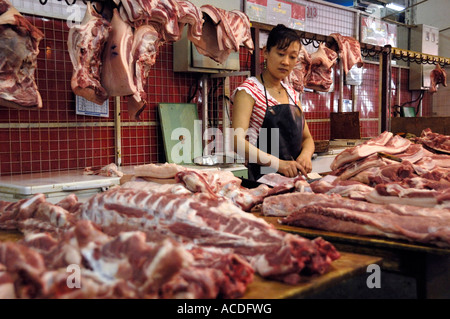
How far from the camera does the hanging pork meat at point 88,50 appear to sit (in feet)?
10.9

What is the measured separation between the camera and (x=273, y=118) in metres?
3.71

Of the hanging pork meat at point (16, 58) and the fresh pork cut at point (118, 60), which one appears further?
the fresh pork cut at point (118, 60)

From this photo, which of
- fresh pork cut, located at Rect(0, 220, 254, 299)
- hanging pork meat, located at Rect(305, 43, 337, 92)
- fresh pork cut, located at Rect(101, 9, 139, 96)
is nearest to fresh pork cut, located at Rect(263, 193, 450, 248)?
fresh pork cut, located at Rect(0, 220, 254, 299)

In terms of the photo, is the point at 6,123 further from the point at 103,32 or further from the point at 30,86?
the point at 103,32

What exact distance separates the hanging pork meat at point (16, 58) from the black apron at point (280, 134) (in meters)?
1.69

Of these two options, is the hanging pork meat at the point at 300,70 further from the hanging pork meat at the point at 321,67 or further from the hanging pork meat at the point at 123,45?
the hanging pork meat at the point at 123,45

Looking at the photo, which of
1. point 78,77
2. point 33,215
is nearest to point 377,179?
point 33,215

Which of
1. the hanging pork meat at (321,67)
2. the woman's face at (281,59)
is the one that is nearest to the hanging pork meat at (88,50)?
the woman's face at (281,59)

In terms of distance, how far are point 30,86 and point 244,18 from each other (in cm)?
220

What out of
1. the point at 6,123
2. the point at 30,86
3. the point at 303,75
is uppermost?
the point at 303,75

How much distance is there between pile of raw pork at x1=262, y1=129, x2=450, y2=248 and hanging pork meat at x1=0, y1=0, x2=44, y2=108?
188 centimetres

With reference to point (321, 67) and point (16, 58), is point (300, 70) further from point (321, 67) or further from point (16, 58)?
point (16, 58)

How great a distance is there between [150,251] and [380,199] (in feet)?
4.71
